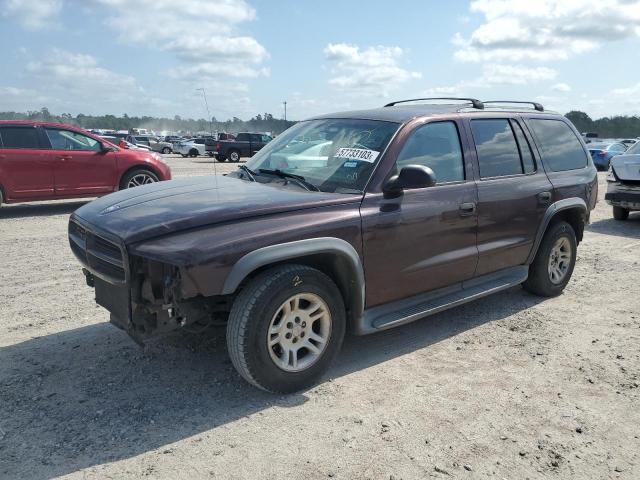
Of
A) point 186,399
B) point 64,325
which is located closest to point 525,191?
point 186,399

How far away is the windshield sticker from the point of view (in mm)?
3961

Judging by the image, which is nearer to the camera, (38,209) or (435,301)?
(435,301)

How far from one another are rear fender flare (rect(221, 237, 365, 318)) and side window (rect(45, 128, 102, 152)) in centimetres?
831

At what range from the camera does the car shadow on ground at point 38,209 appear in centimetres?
1005

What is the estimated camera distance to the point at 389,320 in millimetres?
3896

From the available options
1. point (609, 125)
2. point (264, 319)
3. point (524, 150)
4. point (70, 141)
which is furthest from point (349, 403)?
point (609, 125)

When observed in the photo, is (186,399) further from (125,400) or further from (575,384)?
(575,384)

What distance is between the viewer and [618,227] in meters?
9.70

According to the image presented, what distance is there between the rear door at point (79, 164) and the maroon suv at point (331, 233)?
22.0 ft

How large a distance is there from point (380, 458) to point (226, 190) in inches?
82.5

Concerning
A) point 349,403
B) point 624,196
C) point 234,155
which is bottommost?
point 349,403

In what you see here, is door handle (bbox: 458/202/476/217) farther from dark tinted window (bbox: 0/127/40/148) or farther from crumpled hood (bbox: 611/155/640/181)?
dark tinted window (bbox: 0/127/40/148)

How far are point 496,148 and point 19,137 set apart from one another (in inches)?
343

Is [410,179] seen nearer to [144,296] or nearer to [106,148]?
[144,296]
